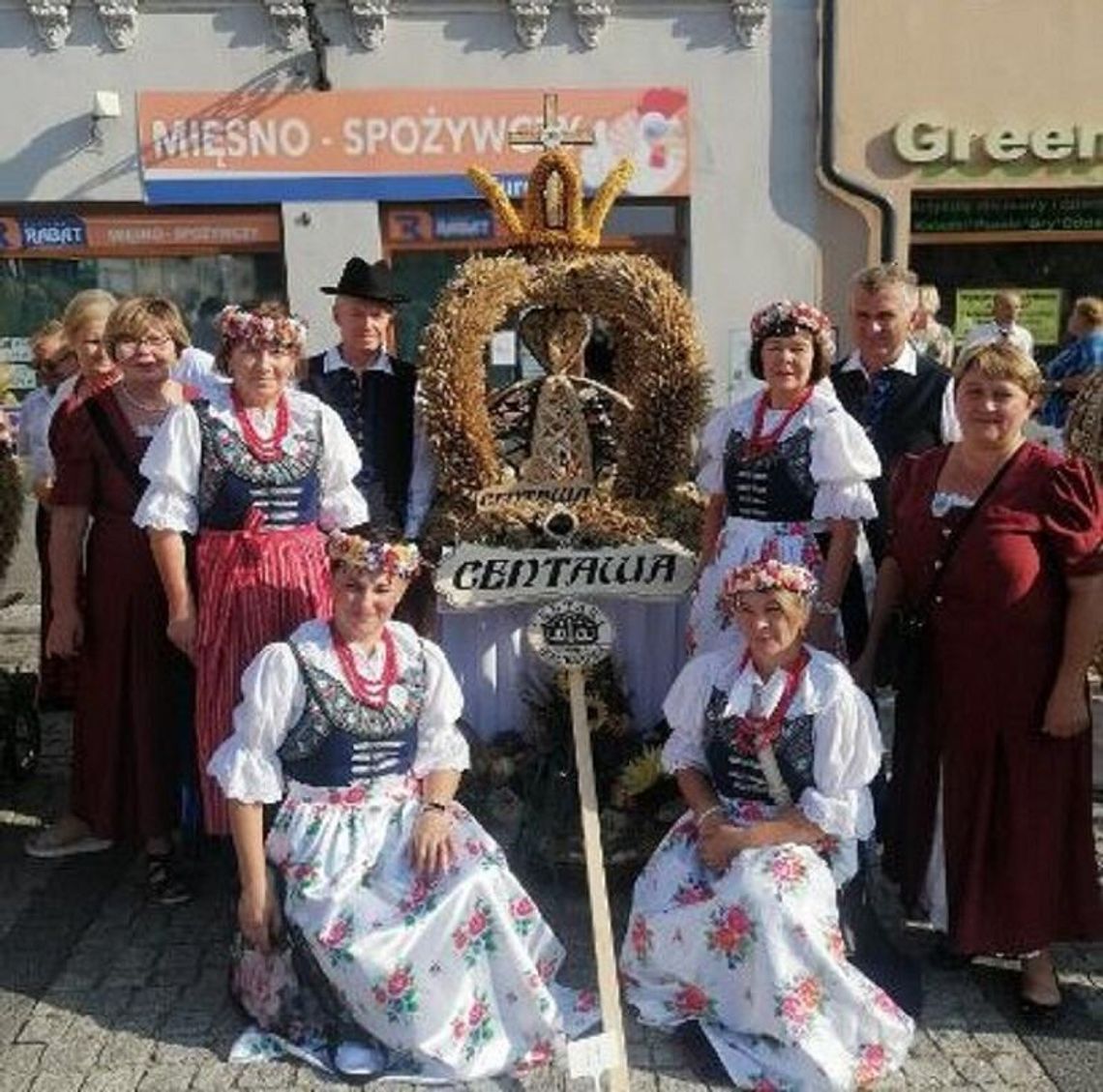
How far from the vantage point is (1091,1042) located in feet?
9.90

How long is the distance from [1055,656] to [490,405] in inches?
73.9

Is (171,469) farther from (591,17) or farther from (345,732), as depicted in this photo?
(591,17)

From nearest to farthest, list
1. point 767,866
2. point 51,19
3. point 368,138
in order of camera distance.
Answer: point 767,866 → point 51,19 → point 368,138

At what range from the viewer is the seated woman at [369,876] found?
2902mm

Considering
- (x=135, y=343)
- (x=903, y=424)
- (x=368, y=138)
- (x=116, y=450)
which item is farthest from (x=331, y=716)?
(x=368, y=138)

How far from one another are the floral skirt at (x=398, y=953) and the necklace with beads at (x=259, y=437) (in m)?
0.84

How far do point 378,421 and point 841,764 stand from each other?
185cm

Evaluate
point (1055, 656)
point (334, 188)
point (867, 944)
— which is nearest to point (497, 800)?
point (867, 944)

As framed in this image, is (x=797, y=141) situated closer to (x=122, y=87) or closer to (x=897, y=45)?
(x=897, y=45)

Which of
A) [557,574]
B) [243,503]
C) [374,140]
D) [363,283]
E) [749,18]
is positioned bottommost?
[557,574]

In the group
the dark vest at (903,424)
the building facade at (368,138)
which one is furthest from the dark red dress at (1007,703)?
the building facade at (368,138)

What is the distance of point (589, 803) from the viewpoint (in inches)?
131

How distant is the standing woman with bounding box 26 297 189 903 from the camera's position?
11.6ft

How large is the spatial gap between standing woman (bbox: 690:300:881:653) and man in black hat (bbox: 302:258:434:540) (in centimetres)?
104
